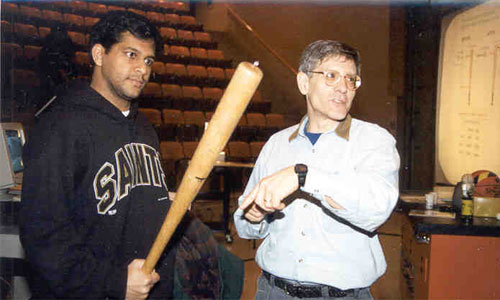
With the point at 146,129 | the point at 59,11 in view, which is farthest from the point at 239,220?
the point at 59,11

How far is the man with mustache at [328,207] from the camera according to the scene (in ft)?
4.44

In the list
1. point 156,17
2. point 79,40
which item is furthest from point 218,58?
point 79,40

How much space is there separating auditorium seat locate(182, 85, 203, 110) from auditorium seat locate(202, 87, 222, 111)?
12 cm

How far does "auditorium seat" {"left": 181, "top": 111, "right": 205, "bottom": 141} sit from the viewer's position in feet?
24.9

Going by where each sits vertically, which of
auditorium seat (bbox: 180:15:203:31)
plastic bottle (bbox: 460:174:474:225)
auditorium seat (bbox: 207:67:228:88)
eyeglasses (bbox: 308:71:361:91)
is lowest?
plastic bottle (bbox: 460:174:474:225)

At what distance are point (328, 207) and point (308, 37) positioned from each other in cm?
804

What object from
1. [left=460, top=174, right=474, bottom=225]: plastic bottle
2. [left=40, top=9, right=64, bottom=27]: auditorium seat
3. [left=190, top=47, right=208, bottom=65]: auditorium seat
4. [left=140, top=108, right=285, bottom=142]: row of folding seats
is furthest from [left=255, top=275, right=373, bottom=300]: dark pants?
[left=190, top=47, right=208, bottom=65]: auditorium seat

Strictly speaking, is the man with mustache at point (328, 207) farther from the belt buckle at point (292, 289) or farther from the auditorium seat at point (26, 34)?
the auditorium seat at point (26, 34)

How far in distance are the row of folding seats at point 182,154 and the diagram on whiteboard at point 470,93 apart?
2776 mm

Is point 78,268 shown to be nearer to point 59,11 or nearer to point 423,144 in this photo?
point 423,144

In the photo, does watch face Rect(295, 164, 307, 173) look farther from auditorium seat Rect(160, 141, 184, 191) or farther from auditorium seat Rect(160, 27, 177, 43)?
auditorium seat Rect(160, 27, 177, 43)

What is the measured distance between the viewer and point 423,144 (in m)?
4.88

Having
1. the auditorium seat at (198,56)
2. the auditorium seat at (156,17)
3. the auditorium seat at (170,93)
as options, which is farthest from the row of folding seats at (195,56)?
the auditorium seat at (170,93)

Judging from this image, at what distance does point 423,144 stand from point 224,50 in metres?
7.32
